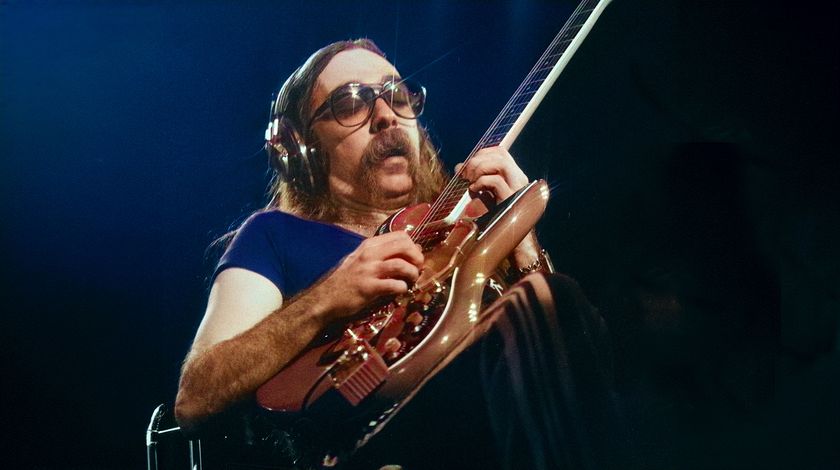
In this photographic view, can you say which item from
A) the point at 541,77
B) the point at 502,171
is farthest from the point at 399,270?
the point at 541,77

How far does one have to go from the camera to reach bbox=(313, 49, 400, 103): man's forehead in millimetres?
1915

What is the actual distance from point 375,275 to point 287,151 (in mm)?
486

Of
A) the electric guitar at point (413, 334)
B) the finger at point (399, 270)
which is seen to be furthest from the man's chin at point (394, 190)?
the finger at point (399, 270)

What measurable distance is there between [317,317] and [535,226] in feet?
1.92

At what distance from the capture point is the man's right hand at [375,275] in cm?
167

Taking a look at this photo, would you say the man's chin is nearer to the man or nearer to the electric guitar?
the man

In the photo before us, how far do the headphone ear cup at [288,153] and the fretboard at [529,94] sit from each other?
368 millimetres

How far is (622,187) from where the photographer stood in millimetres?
1999

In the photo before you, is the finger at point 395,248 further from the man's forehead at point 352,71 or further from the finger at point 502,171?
the man's forehead at point 352,71

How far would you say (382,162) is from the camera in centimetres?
189

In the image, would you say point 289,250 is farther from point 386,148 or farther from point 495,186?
point 495,186

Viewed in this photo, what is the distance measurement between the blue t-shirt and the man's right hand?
0.09 m

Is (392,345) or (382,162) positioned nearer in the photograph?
(392,345)

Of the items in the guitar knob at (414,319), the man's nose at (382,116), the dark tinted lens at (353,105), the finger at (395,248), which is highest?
the dark tinted lens at (353,105)
